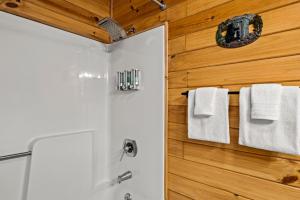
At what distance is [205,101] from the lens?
1.09m

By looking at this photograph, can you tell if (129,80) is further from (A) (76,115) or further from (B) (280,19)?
(B) (280,19)

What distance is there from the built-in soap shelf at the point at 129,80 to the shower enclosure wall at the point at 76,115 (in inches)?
1.6

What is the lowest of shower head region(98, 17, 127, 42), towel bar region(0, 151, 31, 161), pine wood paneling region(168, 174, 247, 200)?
pine wood paneling region(168, 174, 247, 200)

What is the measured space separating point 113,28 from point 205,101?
39.4 inches

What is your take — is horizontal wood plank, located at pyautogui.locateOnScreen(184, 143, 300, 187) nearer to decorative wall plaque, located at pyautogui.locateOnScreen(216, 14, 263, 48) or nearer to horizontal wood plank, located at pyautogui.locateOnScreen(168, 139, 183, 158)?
horizontal wood plank, located at pyautogui.locateOnScreen(168, 139, 183, 158)

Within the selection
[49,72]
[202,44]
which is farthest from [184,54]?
[49,72]

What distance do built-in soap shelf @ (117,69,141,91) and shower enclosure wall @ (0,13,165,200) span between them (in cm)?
4

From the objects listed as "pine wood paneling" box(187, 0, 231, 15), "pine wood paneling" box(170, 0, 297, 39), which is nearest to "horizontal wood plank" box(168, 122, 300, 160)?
"pine wood paneling" box(170, 0, 297, 39)

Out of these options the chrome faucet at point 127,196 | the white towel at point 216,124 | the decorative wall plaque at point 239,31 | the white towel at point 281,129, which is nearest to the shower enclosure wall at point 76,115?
the chrome faucet at point 127,196

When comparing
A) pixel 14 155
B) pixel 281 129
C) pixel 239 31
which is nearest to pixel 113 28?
pixel 239 31

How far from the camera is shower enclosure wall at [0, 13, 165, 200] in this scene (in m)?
1.30

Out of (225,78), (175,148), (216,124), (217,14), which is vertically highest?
(217,14)

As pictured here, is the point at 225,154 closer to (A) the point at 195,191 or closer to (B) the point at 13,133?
(A) the point at 195,191

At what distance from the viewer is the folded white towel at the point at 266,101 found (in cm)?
85
